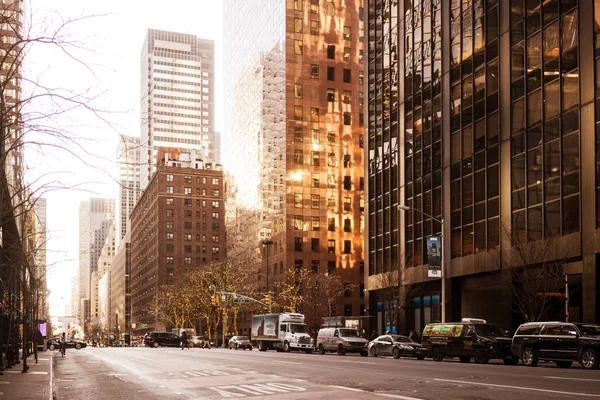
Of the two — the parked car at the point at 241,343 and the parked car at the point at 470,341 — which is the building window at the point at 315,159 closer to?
the parked car at the point at 241,343

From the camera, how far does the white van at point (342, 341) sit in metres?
54.2

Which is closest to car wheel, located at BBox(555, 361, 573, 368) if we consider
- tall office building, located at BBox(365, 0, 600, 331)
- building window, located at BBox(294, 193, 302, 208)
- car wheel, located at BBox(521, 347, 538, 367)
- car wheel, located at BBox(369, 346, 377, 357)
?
car wheel, located at BBox(521, 347, 538, 367)

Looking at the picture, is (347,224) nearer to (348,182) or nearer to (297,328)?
(348,182)

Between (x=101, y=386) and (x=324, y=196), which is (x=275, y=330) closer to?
(x=101, y=386)

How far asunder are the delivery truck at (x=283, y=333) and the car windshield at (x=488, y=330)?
24.8 metres

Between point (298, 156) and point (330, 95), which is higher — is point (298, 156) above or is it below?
below

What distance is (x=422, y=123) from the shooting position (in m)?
63.1

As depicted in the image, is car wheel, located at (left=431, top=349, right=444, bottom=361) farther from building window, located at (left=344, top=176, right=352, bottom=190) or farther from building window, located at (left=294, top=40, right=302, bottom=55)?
building window, located at (left=294, top=40, right=302, bottom=55)

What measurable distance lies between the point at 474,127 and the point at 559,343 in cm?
2502

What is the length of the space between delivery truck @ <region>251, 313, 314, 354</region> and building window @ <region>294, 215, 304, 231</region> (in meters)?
Result: 51.8

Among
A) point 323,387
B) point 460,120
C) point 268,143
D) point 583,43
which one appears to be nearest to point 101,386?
point 323,387

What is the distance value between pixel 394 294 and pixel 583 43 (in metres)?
29.5

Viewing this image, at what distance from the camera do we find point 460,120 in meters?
56.1

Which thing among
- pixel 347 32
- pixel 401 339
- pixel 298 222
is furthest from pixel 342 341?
pixel 347 32
